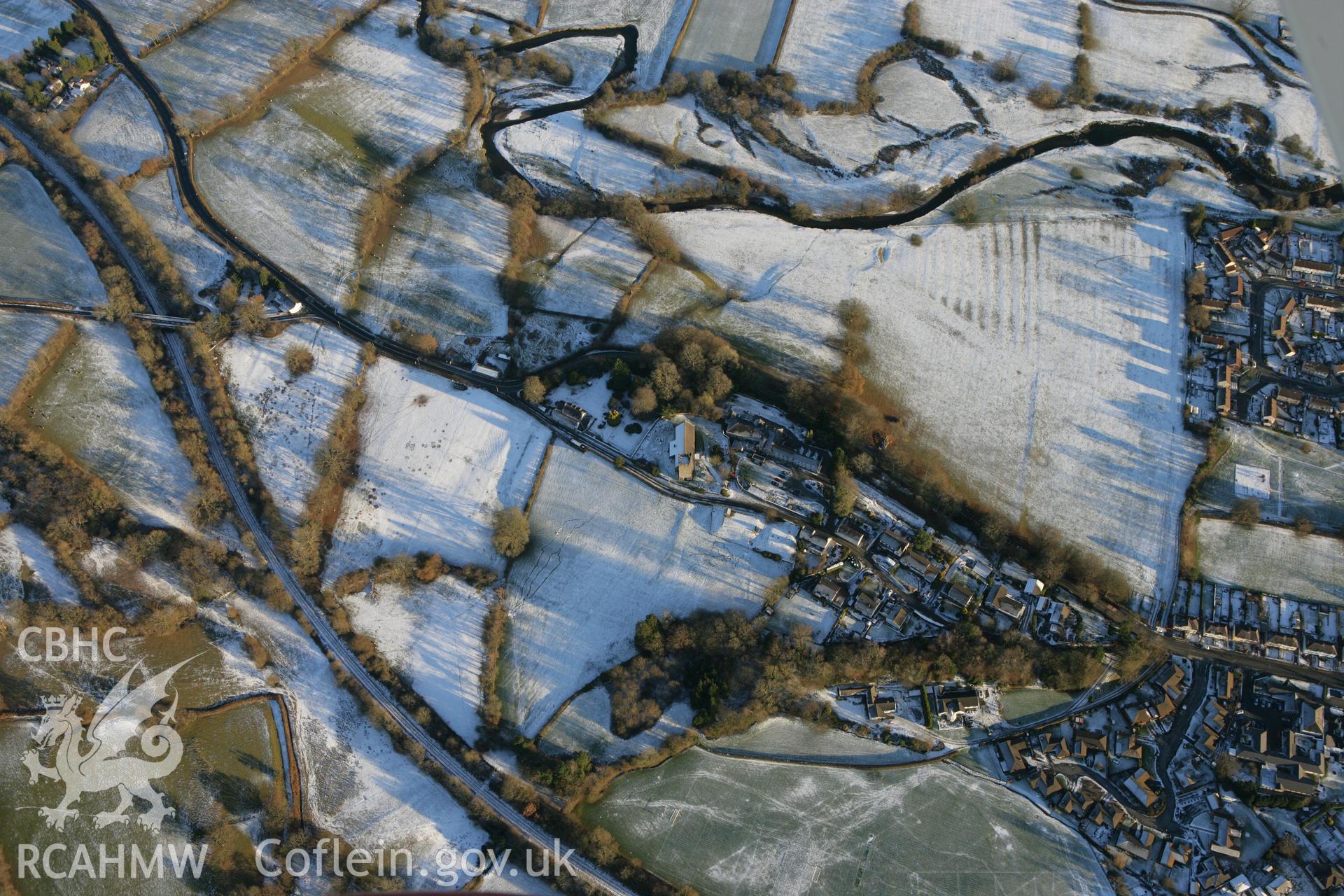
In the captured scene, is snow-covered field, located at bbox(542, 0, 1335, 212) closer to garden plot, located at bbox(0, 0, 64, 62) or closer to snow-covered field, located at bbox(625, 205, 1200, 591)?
snow-covered field, located at bbox(625, 205, 1200, 591)

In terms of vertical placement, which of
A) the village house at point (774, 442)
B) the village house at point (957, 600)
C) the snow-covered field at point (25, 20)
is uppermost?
the snow-covered field at point (25, 20)

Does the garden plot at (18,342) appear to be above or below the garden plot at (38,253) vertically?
below

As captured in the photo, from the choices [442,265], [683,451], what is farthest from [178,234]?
[683,451]

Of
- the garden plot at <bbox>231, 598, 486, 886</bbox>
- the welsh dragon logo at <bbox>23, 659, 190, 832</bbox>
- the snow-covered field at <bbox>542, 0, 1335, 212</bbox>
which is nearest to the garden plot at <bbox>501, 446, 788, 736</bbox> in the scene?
the garden plot at <bbox>231, 598, 486, 886</bbox>

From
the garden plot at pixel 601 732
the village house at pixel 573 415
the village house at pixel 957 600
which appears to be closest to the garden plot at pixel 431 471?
the village house at pixel 573 415

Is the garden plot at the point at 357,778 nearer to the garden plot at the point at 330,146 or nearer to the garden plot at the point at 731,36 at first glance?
the garden plot at the point at 330,146
